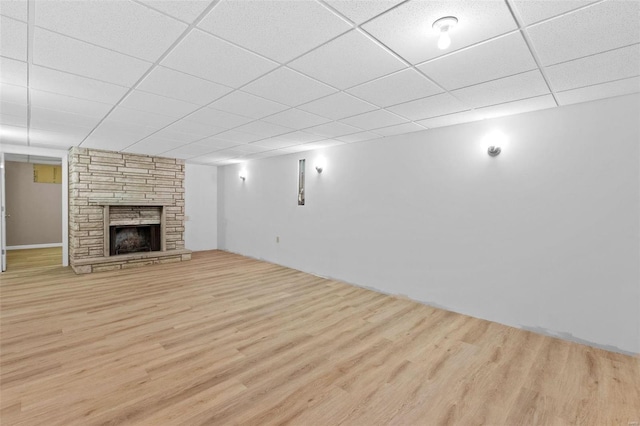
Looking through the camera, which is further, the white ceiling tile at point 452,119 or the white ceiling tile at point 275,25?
the white ceiling tile at point 452,119

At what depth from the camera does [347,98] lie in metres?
2.84

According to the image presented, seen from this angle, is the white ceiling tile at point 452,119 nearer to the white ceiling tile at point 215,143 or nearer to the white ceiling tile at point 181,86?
the white ceiling tile at point 181,86

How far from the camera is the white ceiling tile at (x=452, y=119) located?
3.26 m

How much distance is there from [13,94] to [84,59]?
1.43m

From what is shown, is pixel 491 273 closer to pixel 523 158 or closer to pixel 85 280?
pixel 523 158

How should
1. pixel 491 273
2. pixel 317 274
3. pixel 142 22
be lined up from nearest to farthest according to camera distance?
pixel 142 22, pixel 491 273, pixel 317 274

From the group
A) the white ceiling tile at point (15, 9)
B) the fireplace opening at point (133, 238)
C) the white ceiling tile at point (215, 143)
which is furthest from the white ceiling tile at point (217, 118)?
the fireplace opening at point (133, 238)

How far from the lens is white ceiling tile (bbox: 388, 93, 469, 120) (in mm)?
2834

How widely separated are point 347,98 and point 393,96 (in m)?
0.44

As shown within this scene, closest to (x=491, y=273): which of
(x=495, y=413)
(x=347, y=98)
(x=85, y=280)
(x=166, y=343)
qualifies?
(x=495, y=413)

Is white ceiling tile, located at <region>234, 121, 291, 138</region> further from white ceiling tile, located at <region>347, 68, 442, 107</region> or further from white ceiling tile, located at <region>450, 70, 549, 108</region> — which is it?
white ceiling tile, located at <region>450, 70, 549, 108</region>

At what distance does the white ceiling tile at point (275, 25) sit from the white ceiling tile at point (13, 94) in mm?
2279

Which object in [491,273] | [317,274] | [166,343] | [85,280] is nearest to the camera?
[166,343]

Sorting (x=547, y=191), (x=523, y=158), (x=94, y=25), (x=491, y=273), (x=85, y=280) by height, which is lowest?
(x=85, y=280)
